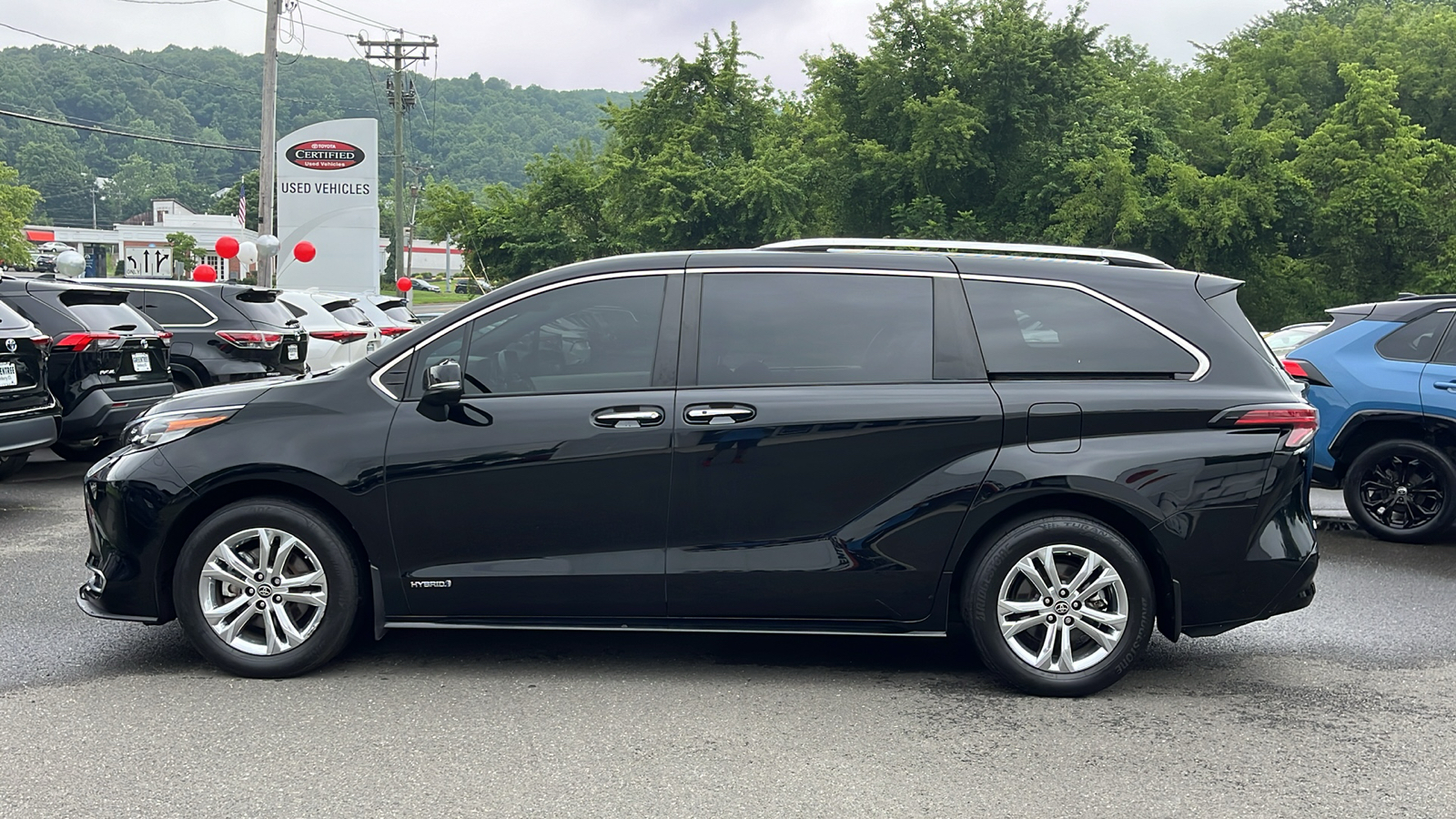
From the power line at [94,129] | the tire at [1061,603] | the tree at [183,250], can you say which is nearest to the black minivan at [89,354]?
the tire at [1061,603]

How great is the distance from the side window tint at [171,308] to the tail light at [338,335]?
2.90m

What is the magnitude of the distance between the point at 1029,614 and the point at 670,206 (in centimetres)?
3853

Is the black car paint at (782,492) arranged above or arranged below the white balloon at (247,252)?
below

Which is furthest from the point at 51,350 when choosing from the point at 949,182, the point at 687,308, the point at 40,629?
the point at 949,182

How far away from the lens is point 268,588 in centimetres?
499

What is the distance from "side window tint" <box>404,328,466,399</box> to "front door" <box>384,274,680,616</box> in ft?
0.31

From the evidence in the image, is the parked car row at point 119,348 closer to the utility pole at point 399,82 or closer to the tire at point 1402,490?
the tire at point 1402,490

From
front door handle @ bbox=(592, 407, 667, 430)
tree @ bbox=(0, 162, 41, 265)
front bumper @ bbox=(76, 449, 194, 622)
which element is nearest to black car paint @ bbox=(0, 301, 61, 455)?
front bumper @ bbox=(76, 449, 194, 622)

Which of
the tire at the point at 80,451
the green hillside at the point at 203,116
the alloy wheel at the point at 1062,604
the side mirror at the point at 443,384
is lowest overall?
the tire at the point at 80,451

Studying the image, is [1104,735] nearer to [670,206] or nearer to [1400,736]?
[1400,736]

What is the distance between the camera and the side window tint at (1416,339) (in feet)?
27.7

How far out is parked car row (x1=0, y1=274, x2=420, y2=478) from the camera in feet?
29.7

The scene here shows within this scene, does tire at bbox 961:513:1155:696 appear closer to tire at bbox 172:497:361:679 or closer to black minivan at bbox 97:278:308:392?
tire at bbox 172:497:361:679

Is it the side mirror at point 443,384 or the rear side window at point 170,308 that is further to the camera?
the rear side window at point 170,308
